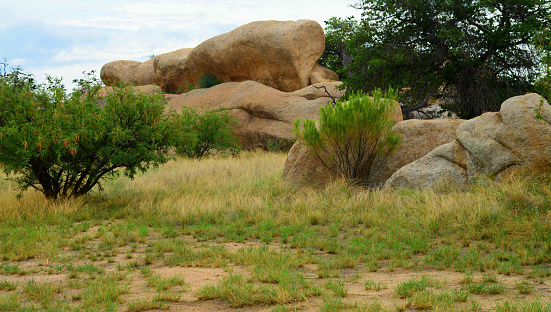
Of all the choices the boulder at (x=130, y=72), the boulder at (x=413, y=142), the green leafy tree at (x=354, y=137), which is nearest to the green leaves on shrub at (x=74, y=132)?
the green leafy tree at (x=354, y=137)

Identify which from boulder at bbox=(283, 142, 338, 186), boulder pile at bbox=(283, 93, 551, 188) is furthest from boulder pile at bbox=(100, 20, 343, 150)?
boulder pile at bbox=(283, 93, 551, 188)

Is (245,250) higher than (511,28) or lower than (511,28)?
lower

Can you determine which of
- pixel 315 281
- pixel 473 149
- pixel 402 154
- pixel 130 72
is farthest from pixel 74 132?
pixel 130 72

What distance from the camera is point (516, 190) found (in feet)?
25.0

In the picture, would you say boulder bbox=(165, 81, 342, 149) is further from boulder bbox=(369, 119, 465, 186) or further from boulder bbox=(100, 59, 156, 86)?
boulder bbox=(100, 59, 156, 86)

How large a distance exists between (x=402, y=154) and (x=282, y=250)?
517 centimetres

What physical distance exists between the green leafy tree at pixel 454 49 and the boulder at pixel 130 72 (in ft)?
51.1

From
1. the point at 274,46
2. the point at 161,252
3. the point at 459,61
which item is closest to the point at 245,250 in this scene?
the point at 161,252

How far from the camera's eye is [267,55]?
23.1m

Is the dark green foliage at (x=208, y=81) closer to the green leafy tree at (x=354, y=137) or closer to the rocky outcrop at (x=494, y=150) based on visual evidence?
the green leafy tree at (x=354, y=137)

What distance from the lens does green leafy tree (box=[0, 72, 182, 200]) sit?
351 inches

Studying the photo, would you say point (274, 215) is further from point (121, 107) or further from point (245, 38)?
point (245, 38)

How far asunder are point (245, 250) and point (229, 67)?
63.0ft

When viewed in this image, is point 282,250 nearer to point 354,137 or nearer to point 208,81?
point 354,137
